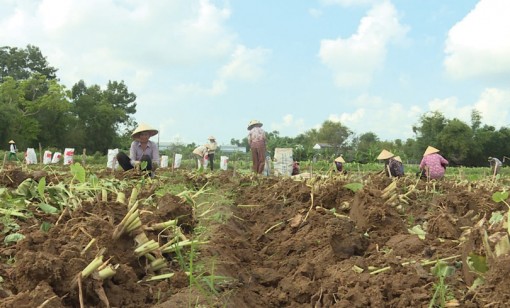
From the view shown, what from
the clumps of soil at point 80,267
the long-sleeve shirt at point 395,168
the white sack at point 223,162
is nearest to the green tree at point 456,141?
the white sack at point 223,162

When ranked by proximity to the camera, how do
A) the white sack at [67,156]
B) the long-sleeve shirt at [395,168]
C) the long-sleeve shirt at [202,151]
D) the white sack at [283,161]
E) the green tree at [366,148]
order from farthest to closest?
the green tree at [366,148] → the white sack at [67,156] → the long-sleeve shirt at [202,151] → the white sack at [283,161] → the long-sleeve shirt at [395,168]

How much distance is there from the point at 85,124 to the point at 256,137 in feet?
141

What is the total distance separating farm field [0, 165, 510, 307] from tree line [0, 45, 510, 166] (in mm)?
34678

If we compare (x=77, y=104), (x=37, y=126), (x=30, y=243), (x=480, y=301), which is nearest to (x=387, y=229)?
(x=480, y=301)

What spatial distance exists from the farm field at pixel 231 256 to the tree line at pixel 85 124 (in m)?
34.7

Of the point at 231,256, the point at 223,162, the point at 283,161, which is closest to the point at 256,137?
the point at 283,161

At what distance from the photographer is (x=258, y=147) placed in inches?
473

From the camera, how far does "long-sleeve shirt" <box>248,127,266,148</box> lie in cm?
1204

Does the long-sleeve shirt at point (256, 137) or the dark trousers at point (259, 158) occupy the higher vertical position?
the long-sleeve shirt at point (256, 137)

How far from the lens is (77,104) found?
5228 cm

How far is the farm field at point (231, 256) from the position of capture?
86.0 inches

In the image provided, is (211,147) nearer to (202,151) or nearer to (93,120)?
(202,151)

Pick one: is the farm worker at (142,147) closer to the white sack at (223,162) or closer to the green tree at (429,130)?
the white sack at (223,162)

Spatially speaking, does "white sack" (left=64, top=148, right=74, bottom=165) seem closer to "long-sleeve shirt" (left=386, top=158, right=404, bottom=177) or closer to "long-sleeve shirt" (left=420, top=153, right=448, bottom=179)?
"long-sleeve shirt" (left=386, top=158, right=404, bottom=177)
